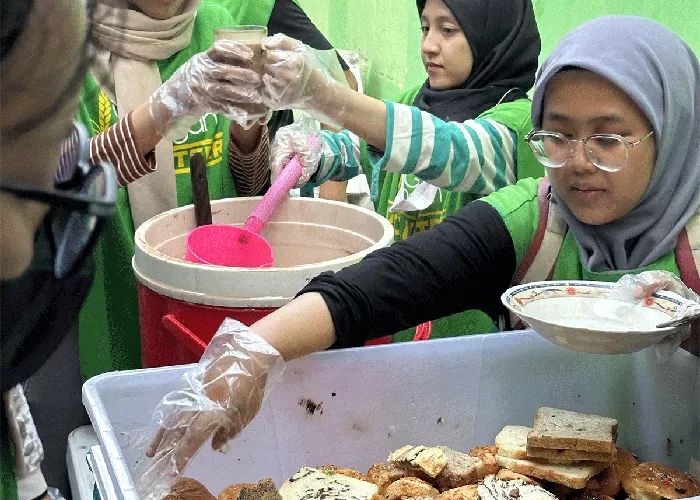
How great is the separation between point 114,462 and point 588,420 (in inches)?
29.6

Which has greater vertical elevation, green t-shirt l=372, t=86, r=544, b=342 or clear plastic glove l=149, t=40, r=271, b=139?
clear plastic glove l=149, t=40, r=271, b=139

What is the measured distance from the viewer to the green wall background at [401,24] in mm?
2192

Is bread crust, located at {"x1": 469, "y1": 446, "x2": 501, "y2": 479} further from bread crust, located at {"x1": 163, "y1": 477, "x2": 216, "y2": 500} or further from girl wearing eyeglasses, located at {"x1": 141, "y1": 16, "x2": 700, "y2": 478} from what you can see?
bread crust, located at {"x1": 163, "y1": 477, "x2": 216, "y2": 500}

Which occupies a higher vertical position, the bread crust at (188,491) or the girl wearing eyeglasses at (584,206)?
the girl wearing eyeglasses at (584,206)

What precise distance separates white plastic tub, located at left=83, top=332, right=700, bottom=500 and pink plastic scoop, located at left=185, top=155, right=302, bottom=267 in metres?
0.64

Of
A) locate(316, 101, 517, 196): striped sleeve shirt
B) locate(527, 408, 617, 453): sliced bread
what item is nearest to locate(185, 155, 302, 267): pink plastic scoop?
locate(316, 101, 517, 196): striped sleeve shirt

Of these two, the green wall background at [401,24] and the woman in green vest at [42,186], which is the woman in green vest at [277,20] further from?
the woman in green vest at [42,186]

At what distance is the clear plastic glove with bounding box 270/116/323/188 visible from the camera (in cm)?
218

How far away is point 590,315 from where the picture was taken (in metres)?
1.37

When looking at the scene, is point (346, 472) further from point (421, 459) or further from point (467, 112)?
point (467, 112)

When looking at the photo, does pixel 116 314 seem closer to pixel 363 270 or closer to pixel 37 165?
→ pixel 363 270

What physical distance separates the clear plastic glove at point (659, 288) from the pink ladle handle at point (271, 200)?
3.02ft

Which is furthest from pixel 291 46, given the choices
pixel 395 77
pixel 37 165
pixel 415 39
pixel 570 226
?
pixel 395 77

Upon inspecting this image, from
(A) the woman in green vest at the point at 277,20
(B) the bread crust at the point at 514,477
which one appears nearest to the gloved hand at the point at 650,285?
(B) the bread crust at the point at 514,477
